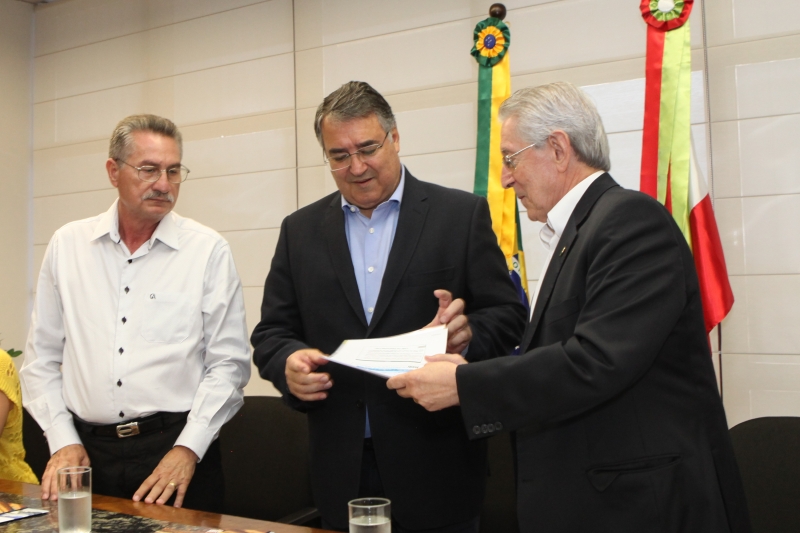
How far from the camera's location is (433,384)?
5.19 feet

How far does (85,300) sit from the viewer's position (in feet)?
7.62

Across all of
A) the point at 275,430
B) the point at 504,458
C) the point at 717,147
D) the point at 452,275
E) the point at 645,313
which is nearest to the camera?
the point at 645,313

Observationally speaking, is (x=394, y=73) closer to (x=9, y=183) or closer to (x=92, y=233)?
(x=92, y=233)

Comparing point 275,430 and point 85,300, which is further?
point 275,430

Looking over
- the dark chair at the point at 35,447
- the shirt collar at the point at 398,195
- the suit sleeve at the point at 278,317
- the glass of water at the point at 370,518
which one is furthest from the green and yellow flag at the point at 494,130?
the dark chair at the point at 35,447

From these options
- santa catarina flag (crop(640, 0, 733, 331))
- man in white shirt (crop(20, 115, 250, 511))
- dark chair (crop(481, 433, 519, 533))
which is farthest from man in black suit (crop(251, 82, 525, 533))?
santa catarina flag (crop(640, 0, 733, 331))

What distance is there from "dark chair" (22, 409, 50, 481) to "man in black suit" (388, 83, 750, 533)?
8.86 feet

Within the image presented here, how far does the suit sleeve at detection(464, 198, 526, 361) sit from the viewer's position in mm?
1943

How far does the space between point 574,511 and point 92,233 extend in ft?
5.78

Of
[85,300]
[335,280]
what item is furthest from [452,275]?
[85,300]

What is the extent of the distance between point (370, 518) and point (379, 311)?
802mm

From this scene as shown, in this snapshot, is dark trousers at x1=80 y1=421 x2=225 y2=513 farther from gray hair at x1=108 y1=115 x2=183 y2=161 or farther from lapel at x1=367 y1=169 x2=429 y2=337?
gray hair at x1=108 y1=115 x2=183 y2=161

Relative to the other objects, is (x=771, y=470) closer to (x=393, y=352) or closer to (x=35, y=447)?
(x=393, y=352)

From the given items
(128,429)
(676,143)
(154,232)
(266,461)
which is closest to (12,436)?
(128,429)
